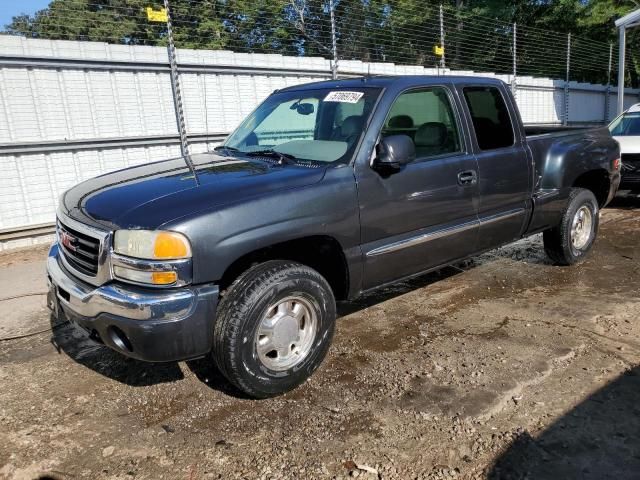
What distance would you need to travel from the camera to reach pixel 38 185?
7230 millimetres

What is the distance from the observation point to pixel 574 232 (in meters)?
5.43

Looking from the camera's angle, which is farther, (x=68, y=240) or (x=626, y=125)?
(x=626, y=125)

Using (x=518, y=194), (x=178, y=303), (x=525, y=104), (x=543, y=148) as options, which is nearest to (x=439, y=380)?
(x=178, y=303)

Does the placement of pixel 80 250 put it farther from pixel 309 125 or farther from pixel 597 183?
pixel 597 183

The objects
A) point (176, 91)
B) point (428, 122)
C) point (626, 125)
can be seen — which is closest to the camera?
point (428, 122)

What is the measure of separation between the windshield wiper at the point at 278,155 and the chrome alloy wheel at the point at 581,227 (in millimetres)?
3275

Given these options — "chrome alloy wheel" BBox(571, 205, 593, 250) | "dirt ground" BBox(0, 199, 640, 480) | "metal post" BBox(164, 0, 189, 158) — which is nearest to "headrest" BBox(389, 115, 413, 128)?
"dirt ground" BBox(0, 199, 640, 480)

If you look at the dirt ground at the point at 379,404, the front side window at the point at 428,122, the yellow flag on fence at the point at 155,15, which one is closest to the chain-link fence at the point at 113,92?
the yellow flag on fence at the point at 155,15

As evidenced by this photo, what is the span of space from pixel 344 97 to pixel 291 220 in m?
1.26

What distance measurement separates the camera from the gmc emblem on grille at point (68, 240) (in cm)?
309

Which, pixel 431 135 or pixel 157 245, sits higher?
pixel 431 135

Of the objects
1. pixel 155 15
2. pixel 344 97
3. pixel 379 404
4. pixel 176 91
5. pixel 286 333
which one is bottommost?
pixel 379 404

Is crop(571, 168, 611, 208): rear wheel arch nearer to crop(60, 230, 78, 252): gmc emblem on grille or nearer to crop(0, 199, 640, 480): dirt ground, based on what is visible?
crop(0, 199, 640, 480): dirt ground

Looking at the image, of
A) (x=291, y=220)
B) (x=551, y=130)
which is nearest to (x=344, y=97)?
(x=291, y=220)
